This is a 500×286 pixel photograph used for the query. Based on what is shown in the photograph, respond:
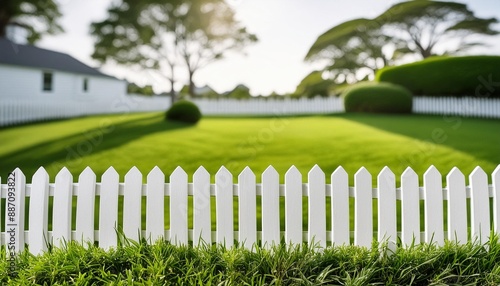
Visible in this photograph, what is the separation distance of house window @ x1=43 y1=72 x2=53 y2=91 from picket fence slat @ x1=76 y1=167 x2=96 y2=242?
2199cm

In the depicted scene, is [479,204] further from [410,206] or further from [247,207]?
[247,207]

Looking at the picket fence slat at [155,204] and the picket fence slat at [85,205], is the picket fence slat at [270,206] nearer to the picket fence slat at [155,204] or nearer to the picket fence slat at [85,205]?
the picket fence slat at [155,204]

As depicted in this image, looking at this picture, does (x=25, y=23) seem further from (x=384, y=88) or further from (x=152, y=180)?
(x=152, y=180)

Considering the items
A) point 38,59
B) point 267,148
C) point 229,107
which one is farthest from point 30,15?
point 267,148

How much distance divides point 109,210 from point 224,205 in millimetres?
1025

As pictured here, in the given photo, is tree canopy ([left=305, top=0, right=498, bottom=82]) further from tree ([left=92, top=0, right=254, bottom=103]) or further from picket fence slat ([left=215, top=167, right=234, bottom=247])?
picket fence slat ([left=215, top=167, right=234, bottom=247])

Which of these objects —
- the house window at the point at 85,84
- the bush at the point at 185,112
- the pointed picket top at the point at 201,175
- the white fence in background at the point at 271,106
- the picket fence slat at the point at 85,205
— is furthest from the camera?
the house window at the point at 85,84

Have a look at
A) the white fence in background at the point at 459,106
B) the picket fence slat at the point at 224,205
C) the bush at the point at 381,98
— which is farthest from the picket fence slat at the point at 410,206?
the white fence in background at the point at 459,106

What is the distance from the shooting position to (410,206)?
4145mm

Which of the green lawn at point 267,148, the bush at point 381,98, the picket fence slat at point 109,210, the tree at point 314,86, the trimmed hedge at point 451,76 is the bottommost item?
the picket fence slat at point 109,210

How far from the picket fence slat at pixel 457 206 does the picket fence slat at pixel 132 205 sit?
2.74 meters

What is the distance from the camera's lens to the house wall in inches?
865

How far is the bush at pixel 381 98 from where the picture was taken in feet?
53.0

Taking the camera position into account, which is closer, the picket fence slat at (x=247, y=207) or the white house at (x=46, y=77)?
the picket fence slat at (x=247, y=207)
